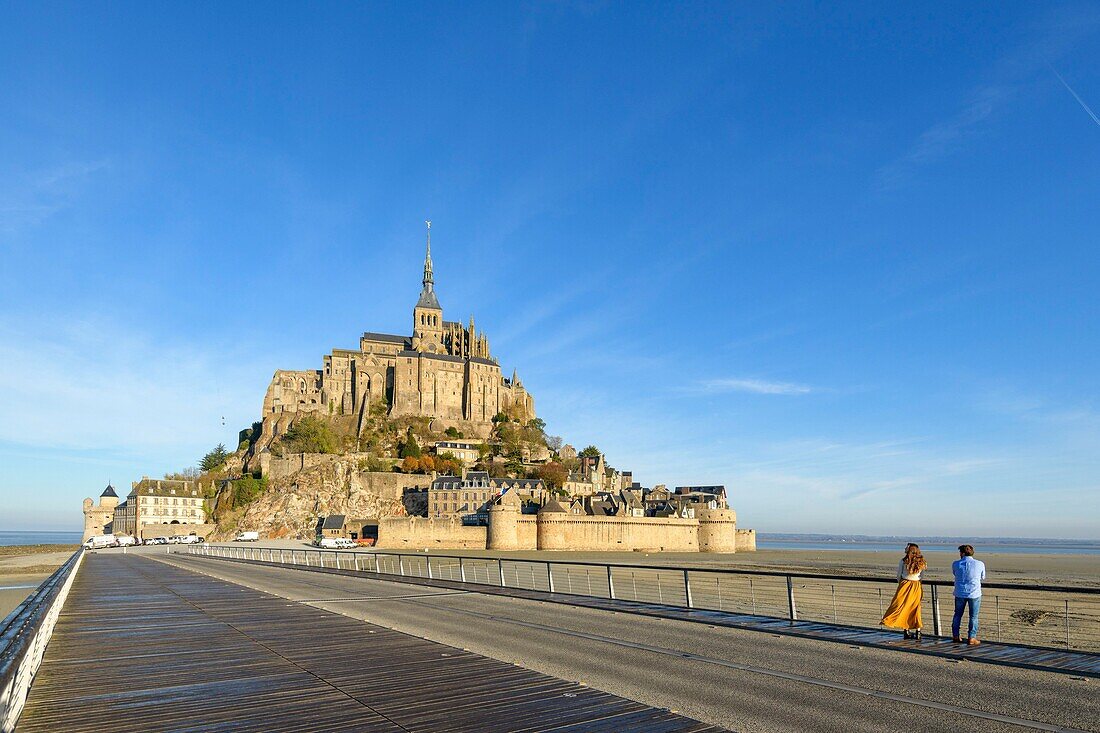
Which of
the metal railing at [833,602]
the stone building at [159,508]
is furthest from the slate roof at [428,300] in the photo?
the metal railing at [833,602]

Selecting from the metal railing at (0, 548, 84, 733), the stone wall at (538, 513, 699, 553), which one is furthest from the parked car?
the metal railing at (0, 548, 84, 733)

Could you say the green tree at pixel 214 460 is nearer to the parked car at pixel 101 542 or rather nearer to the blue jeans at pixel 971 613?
the parked car at pixel 101 542

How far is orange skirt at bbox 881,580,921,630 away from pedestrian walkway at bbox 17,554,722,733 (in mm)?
6615

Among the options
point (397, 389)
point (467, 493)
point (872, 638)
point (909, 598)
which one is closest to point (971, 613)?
point (909, 598)

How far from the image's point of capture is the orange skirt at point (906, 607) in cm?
1275

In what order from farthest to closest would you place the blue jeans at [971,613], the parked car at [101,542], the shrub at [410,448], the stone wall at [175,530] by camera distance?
the shrub at [410,448] < the stone wall at [175,530] < the parked car at [101,542] < the blue jeans at [971,613]

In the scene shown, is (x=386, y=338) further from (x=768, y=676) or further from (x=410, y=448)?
(x=768, y=676)

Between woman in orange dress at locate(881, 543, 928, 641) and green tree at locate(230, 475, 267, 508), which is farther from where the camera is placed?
green tree at locate(230, 475, 267, 508)

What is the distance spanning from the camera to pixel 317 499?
97125 millimetres

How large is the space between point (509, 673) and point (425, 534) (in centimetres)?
7685

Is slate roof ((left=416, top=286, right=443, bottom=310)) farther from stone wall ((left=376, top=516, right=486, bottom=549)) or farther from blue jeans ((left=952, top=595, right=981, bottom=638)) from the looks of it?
blue jeans ((left=952, top=595, right=981, bottom=638))

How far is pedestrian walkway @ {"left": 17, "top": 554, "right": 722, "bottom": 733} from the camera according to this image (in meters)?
7.32

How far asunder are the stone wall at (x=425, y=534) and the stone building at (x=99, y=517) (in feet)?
181

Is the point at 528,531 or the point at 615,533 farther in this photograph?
the point at 615,533
